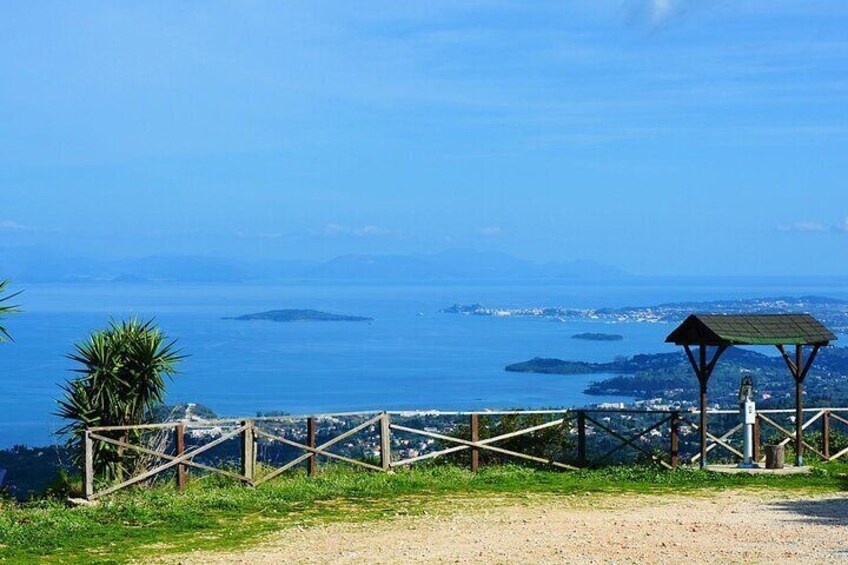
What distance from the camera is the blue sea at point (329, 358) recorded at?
61106 millimetres

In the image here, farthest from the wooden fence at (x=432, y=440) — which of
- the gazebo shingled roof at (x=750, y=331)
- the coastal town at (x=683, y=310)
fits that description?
the coastal town at (x=683, y=310)

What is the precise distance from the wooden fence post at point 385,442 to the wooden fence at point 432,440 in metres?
0.01

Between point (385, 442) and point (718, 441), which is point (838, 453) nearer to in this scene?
point (718, 441)

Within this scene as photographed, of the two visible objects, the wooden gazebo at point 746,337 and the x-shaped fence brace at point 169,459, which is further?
the wooden gazebo at point 746,337

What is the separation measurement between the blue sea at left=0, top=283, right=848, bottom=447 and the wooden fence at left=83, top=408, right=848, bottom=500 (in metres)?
2.26

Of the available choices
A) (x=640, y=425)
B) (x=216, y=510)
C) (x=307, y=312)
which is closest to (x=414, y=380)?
(x=307, y=312)

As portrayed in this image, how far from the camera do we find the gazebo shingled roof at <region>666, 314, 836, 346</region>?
17.6m

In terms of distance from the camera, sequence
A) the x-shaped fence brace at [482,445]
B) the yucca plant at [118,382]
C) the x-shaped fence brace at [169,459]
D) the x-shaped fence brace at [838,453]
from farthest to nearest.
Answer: the x-shaped fence brace at [838,453] → the x-shaped fence brace at [482,445] → the yucca plant at [118,382] → the x-shaped fence brace at [169,459]

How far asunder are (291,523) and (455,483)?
3.60m

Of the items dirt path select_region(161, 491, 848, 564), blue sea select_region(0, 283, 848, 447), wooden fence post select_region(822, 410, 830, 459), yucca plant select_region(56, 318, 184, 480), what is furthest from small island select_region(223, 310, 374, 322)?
dirt path select_region(161, 491, 848, 564)

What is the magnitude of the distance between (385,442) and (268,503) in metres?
3.15

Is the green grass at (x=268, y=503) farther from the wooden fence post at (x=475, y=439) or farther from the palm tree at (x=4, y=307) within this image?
the palm tree at (x=4, y=307)

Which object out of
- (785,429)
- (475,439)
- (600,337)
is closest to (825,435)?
(785,429)

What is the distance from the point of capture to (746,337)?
57.7 ft
